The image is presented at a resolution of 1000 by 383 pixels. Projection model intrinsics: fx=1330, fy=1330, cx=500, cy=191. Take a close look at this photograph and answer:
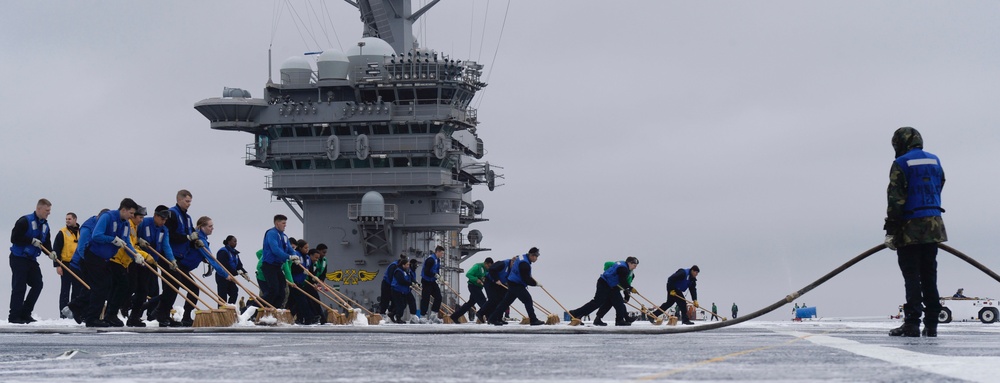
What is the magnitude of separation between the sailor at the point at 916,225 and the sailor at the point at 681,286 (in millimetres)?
16058

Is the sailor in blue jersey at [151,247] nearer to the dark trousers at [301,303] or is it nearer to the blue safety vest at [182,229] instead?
the blue safety vest at [182,229]

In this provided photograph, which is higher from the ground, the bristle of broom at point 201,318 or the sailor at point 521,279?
the sailor at point 521,279

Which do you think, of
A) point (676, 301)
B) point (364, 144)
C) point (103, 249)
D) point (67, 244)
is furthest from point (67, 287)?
point (364, 144)

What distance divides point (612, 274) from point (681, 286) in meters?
4.84

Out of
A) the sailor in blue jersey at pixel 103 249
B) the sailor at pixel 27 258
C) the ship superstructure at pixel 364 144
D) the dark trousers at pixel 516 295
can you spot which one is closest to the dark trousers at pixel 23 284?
the sailor at pixel 27 258

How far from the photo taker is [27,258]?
66.0 ft

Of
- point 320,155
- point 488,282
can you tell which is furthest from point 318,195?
point 488,282

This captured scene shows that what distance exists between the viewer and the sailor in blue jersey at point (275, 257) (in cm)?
2027

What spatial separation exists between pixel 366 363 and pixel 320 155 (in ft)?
179

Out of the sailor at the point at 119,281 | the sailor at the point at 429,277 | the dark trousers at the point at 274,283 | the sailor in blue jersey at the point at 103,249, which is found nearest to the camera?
the sailor in blue jersey at the point at 103,249

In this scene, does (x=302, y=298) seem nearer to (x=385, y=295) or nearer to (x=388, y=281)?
(x=388, y=281)

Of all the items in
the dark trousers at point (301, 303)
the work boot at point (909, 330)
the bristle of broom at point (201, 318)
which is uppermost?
the dark trousers at point (301, 303)

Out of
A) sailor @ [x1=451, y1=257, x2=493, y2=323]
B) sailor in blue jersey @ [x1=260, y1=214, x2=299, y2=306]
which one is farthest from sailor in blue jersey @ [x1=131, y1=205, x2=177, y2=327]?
sailor @ [x1=451, y1=257, x2=493, y2=323]

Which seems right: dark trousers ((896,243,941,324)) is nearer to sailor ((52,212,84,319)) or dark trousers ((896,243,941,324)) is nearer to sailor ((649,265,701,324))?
sailor ((52,212,84,319))
